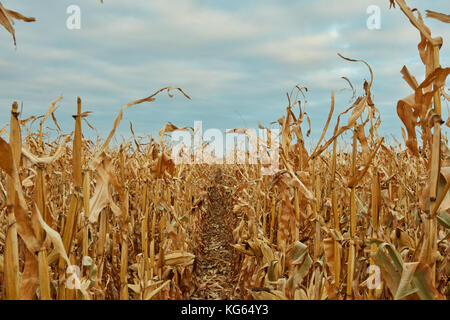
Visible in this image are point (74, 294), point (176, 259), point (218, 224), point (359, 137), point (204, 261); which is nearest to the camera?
point (74, 294)

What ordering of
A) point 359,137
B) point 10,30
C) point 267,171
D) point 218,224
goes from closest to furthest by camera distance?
point 10,30 < point 359,137 < point 267,171 < point 218,224

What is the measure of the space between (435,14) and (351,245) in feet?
3.32

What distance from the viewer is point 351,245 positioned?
1522mm

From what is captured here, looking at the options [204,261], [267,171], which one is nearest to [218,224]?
[204,261]

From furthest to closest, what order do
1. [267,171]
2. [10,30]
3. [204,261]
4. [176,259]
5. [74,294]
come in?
[204,261]
[267,171]
[176,259]
[74,294]
[10,30]

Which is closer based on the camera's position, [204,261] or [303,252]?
[303,252]

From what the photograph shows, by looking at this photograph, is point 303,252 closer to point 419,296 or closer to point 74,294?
point 419,296
